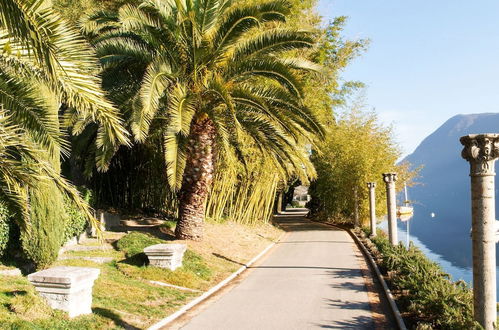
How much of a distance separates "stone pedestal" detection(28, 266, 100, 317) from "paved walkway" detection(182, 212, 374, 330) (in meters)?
1.72

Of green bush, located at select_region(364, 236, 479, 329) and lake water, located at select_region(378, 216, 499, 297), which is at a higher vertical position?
green bush, located at select_region(364, 236, 479, 329)

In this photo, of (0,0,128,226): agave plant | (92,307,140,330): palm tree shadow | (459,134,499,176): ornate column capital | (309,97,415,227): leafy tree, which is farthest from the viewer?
(309,97,415,227): leafy tree

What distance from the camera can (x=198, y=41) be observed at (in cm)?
1127

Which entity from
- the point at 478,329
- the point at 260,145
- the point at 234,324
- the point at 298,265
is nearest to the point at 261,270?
the point at 298,265

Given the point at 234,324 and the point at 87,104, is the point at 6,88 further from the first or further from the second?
the point at 234,324

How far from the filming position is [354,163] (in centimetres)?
2456

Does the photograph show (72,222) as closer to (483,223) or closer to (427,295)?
(427,295)

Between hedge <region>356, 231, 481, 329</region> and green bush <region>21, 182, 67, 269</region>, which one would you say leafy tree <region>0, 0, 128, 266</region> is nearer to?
green bush <region>21, 182, 67, 269</region>

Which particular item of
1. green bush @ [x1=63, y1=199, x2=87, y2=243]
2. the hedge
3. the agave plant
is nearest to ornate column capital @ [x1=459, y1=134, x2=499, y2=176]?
the hedge

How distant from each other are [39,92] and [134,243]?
683 cm

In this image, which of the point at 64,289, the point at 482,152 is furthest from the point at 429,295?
the point at 64,289

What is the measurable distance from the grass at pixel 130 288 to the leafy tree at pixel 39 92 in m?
1.28

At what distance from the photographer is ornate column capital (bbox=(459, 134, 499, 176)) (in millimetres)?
5836

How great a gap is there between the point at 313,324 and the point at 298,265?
5.92m
